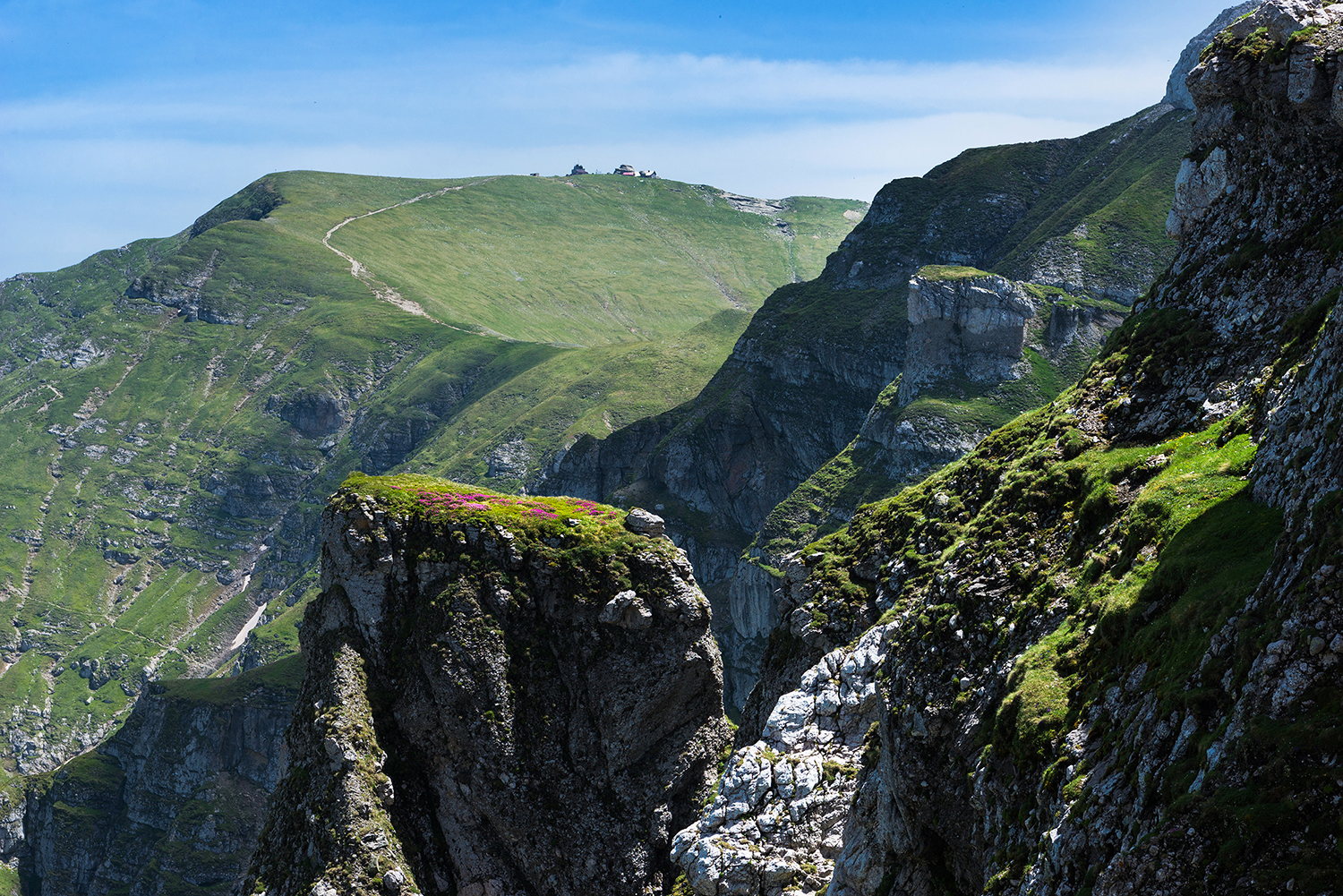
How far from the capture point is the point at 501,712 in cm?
7194

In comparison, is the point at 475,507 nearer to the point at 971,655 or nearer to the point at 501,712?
the point at 501,712

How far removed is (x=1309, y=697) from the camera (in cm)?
1794

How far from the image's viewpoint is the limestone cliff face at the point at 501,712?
69125 millimetres

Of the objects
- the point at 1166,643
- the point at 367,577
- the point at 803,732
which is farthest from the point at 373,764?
the point at 1166,643

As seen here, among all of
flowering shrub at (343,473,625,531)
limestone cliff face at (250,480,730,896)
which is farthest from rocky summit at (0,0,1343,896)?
flowering shrub at (343,473,625,531)

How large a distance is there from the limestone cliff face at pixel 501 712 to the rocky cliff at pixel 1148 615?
18.5 meters

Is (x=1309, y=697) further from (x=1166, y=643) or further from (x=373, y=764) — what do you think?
(x=373, y=764)

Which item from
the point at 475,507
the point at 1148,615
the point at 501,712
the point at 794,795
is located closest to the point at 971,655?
the point at 1148,615

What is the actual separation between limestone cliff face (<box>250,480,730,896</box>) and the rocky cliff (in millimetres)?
18470

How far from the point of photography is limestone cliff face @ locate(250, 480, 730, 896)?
69125mm

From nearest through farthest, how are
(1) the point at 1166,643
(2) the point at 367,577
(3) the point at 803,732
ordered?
(1) the point at 1166,643
(3) the point at 803,732
(2) the point at 367,577

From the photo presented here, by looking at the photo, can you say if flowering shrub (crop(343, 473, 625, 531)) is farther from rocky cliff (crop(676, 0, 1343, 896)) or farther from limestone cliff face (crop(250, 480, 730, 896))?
rocky cliff (crop(676, 0, 1343, 896))

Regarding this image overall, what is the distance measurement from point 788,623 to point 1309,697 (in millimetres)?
42462

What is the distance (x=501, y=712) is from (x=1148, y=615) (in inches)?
2095
